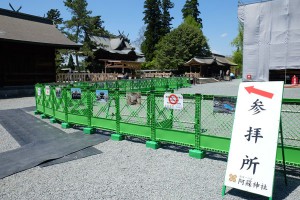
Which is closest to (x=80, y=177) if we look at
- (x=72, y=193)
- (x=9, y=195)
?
(x=72, y=193)

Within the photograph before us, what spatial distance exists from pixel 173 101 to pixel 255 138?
7.62 ft

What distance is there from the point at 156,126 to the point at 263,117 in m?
2.87

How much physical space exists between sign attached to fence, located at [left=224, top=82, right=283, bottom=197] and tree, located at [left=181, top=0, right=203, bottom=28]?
58.7 m

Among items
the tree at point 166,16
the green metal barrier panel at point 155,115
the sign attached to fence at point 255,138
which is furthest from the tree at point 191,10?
the sign attached to fence at point 255,138

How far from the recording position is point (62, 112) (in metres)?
8.99

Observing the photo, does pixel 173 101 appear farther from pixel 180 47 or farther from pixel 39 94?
pixel 180 47

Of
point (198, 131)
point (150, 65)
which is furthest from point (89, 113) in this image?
point (150, 65)

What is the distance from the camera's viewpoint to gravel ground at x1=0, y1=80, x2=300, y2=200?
3971 mm

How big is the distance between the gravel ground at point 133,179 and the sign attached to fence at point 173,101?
1.05 meters

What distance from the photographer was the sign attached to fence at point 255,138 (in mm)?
3631

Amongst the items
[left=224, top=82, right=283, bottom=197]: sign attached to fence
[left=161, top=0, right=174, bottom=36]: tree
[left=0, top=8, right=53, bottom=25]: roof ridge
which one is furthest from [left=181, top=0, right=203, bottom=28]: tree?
[left=224, top=82, right=283, bottom=197]: sign attached to fence

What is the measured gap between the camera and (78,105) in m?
8.50

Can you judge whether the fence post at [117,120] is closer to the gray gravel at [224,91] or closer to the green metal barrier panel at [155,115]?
the green metal barrier panel at [155,115]

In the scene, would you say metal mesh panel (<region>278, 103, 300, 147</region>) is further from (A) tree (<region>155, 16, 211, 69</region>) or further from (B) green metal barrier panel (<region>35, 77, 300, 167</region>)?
(A) tree (<region>155, 16, 211, 69</region>)
